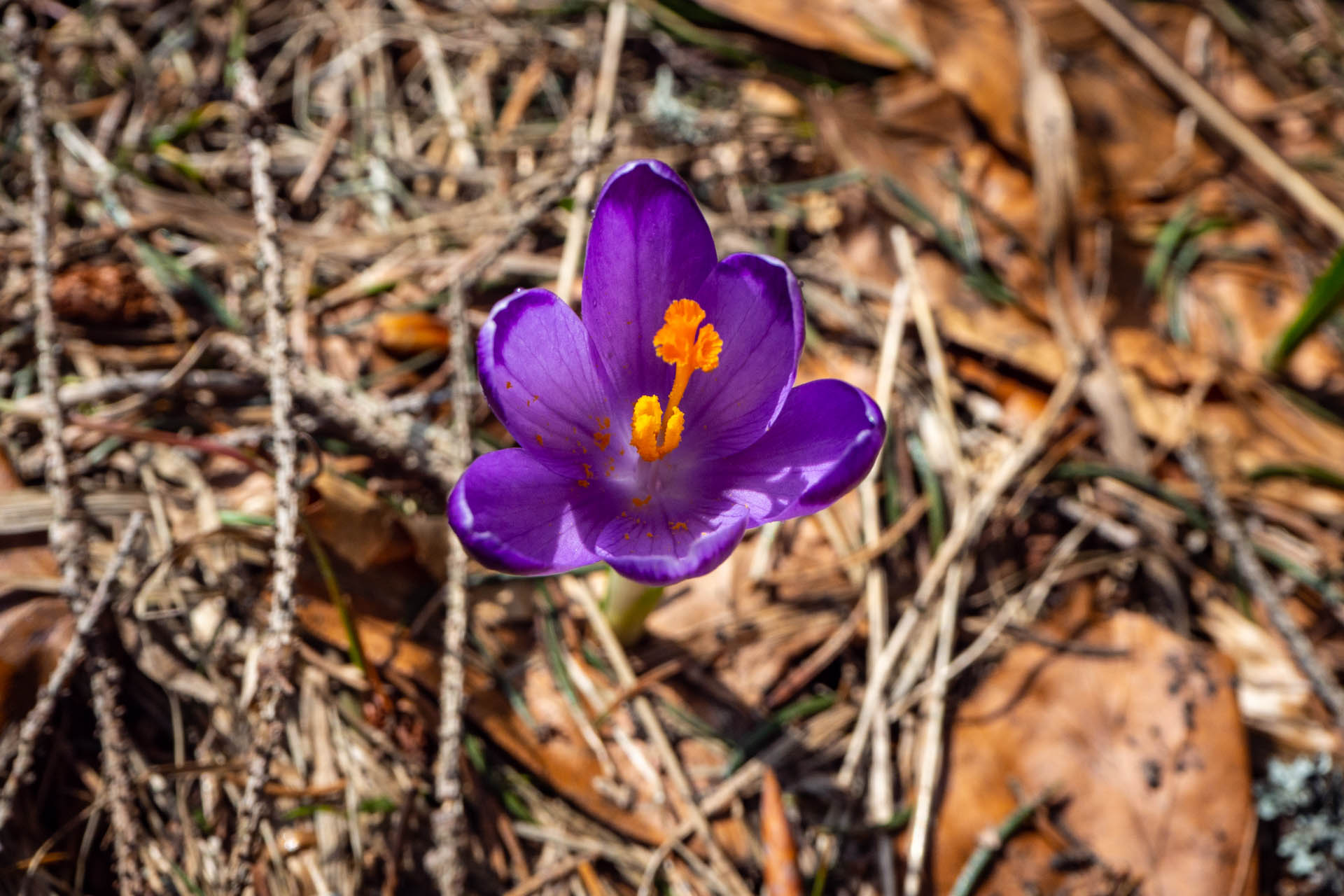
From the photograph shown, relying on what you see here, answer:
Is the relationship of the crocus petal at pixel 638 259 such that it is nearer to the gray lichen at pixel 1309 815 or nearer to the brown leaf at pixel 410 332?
the brown leaf at pixel 410 332

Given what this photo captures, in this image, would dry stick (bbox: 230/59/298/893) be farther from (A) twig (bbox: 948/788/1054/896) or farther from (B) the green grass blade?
(B) the green grass blade

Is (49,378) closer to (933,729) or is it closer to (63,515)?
(63,515)

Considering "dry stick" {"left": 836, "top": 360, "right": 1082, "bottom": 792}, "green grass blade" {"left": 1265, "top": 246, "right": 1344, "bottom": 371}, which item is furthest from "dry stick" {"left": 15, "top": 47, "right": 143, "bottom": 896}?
"green grass blade" {"left": 1265, "top": 246, "right": 1344, "bottom": 371}

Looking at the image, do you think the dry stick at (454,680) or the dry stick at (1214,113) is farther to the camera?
the dry stick at (1214,113)

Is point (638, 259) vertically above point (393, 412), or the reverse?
point (638, 259)

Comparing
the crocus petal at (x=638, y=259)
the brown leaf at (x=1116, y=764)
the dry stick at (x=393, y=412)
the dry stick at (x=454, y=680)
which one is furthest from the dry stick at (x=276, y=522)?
the brown leaf at (x=1116, y=764)

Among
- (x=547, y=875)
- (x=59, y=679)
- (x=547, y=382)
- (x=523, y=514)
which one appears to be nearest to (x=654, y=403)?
(x=547, y=382)
